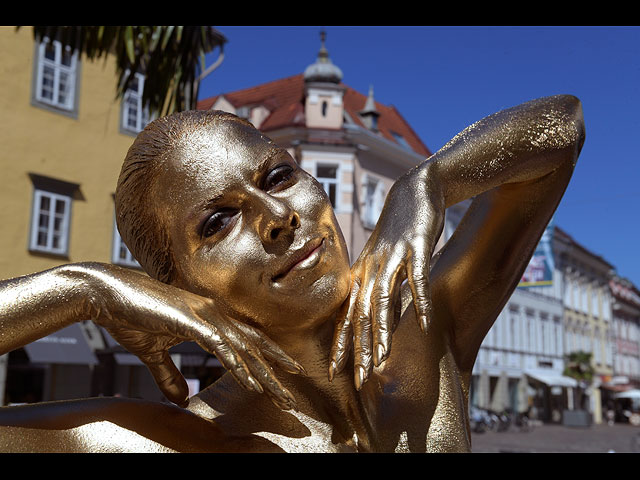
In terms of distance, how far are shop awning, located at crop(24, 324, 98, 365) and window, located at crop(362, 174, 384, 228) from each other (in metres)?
7.41

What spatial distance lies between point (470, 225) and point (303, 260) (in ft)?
1.47

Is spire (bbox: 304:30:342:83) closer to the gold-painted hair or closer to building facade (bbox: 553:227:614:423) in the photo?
building facade (bbox: 553:227:614:423)

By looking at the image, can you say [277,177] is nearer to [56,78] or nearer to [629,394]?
[56,78]

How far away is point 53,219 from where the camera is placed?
11266 millimetres

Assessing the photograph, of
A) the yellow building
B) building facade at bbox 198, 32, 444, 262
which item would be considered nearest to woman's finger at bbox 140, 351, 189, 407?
the yellow building

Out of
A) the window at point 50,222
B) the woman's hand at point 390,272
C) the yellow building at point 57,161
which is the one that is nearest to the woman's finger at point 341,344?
the woman's hand at point 390,272

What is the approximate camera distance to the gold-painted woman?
1025 mm

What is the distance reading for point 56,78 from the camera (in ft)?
37.9

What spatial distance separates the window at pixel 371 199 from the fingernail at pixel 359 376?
15.3m
